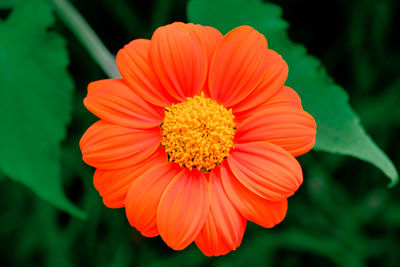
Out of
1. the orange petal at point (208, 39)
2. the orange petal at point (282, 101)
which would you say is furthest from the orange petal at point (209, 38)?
the orange petal at point (282, 101)

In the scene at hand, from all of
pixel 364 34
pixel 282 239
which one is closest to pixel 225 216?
pixel 282 239

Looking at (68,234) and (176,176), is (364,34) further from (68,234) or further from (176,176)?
(68,234)

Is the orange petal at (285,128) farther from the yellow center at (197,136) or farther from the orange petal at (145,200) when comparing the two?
the orange petal at (145,200)

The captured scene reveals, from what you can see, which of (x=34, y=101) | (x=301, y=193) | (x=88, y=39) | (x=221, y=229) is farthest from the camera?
(x=301, y=193)

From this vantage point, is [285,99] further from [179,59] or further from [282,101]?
[179,59]

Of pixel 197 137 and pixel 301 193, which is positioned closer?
pixel 197 137

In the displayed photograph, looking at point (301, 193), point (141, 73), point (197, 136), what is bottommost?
point (301, 193)

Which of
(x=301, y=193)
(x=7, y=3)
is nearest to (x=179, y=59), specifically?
(x=7, y=3)

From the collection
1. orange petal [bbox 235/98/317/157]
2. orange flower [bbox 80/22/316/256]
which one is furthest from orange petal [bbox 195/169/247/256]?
orange petal [bbox 235/98/317/157]
